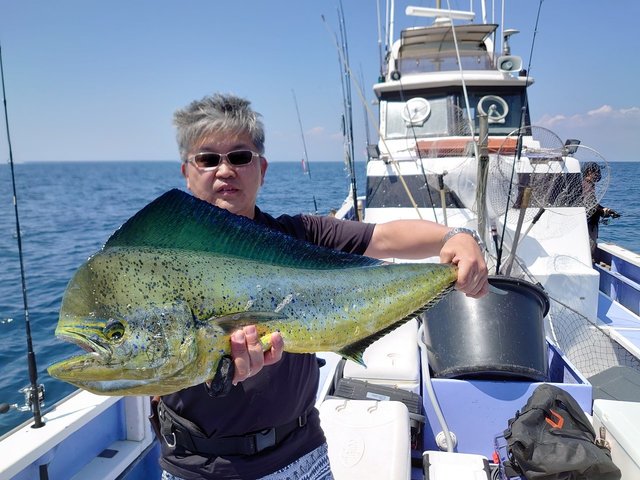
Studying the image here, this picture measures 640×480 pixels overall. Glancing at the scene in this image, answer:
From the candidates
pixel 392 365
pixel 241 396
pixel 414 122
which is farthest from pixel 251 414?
pixel 414 122

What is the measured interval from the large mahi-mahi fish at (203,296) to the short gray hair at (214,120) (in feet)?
1.21

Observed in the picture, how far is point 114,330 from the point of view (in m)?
1.28

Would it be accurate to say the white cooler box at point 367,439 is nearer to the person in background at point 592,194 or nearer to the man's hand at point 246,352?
the man's hand at point 246,352

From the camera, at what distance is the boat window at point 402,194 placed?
731cm

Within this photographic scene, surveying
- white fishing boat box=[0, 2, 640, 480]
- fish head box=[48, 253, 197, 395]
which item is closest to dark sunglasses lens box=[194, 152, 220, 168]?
fish head box=[48, 253, 197, 395]

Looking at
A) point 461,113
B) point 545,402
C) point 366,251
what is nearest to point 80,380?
point 366,251

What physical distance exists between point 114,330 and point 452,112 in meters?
8.26

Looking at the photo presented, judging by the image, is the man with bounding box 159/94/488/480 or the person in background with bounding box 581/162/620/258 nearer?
the man with bounding box 159/94/488/480

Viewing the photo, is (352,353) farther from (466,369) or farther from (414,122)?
(414,122)

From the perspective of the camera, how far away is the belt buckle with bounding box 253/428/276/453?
1.68 metres

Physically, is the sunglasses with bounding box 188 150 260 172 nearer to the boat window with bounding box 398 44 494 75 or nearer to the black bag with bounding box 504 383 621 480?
the black bag with bounding box 504 383 621 480

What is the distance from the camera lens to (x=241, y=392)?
1679 mm

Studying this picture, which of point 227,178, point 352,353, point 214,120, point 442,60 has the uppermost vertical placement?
point 442,60

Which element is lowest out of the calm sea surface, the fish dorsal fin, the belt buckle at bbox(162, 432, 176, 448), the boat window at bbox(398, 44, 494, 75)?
the calm sea surface
